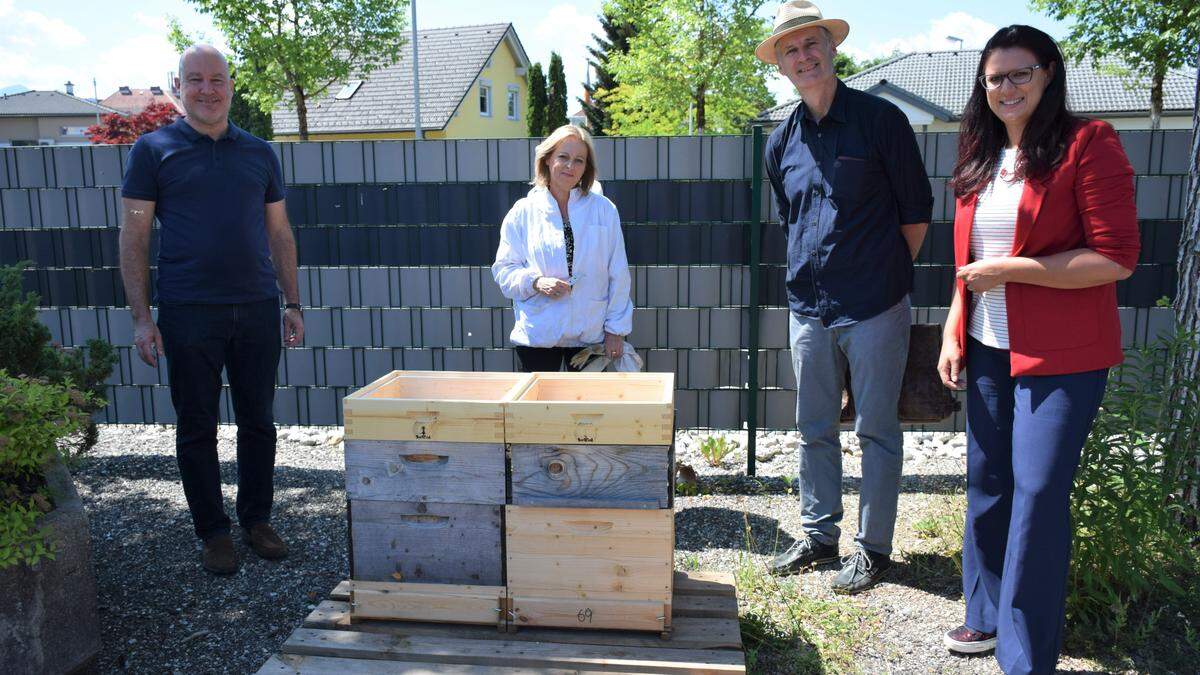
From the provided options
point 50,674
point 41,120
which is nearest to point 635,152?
point 50,674

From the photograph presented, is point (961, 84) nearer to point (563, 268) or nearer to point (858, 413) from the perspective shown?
Answer: point (563, 268)

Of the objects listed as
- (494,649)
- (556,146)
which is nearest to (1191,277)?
Answer: (556,146)

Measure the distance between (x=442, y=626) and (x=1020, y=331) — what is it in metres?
2.22

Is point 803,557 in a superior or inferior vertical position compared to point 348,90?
inferior

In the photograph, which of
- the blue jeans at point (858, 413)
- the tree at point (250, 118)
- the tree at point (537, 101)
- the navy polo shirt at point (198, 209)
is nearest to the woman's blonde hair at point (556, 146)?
the blue jeans at point (858, 413)

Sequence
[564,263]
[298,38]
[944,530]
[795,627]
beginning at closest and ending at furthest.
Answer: [795,627] → [564,263] → [944,530] → [298,38]

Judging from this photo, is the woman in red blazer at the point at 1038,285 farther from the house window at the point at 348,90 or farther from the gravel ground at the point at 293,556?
the house window at the point at 348,90

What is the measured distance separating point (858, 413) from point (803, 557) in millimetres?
753

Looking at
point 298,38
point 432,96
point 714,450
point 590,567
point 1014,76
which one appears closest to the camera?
point 1014,76

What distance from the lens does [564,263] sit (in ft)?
13.6

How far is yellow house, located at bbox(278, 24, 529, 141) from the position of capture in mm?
33250

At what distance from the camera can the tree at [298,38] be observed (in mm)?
23812

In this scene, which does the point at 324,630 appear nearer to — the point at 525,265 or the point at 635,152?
the point at 525,265

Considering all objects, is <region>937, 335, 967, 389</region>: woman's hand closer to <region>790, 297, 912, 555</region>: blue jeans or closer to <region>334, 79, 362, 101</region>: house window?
<region>790, 297, 912, 555</region>: blue jeans
